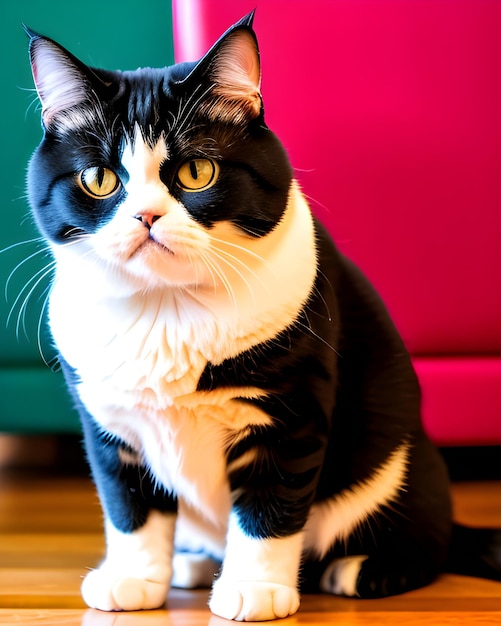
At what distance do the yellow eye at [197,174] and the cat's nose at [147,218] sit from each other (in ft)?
0.18

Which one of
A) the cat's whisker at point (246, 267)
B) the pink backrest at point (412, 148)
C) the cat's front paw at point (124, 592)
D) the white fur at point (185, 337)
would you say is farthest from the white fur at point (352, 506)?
the pink backrest at point (412, 148)

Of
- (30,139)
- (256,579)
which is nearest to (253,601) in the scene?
(256,579)

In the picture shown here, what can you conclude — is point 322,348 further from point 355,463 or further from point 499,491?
point 499,491

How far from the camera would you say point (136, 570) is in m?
0.99

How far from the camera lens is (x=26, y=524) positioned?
1.35 meters

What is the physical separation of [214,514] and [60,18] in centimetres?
109

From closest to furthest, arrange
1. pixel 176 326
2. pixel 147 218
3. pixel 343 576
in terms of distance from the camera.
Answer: pixel 147 218 < pixel 176 326 < pixel 343 576

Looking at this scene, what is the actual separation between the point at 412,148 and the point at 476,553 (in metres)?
0.76

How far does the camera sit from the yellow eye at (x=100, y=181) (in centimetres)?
86

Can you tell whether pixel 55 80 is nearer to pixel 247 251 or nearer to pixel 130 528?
pixel 247 251

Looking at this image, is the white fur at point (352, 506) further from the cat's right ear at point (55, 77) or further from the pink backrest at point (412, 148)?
the cat's right ear at point (55, 77)

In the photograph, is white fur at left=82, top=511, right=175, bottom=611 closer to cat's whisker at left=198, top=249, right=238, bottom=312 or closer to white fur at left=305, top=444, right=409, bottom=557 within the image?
white fur at left=305, top=444, right=409, bottom=557

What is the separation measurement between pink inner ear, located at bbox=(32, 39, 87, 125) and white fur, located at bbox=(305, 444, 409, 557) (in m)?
0.59

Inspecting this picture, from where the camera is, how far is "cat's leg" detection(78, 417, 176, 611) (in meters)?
0.98
